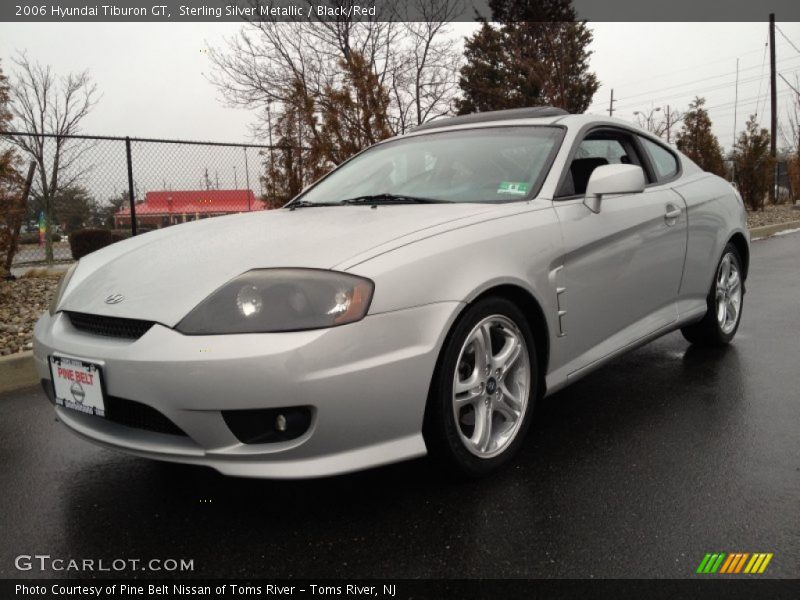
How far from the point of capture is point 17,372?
13.8 ft

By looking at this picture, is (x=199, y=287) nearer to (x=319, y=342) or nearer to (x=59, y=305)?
(x=319, y=342)

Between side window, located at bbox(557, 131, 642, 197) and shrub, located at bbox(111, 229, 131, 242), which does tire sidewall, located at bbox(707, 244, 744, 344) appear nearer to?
side window, located at bbox(557, 131, 642, 197)

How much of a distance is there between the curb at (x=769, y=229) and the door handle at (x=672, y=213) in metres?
10.8

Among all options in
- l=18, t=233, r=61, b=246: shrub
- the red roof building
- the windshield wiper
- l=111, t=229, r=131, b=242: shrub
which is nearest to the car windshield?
the windshield wiper

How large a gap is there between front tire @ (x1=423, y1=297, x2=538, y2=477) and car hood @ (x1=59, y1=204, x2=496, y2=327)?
0.39 m

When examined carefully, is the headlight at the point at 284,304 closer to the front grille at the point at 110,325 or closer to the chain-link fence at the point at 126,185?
the front grille at the point at 110,325

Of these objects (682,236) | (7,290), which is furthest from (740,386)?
(7,290)

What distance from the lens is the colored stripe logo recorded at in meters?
1.89

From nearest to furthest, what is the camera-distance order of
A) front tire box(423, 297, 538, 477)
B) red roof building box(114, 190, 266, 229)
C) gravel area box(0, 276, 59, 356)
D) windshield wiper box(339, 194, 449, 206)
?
1. front tire box(423, 297, 538, 477)
2. windshield wiper box(339, 194, 449, 206)
3. gravel area box(0, 276, 59, 356)
4. red roof building box(114, 190, 266, 229)

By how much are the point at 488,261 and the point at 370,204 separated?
2.82 feet

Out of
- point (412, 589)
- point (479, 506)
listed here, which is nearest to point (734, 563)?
point (479, 506)

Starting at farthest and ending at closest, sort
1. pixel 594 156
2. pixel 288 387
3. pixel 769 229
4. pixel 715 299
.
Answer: pixel 769 229, pixel 715 299, pixel 594 156, pixel 288 387

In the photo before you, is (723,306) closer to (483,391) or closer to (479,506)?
(483,391)

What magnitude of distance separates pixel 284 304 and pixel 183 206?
26.0 ft
